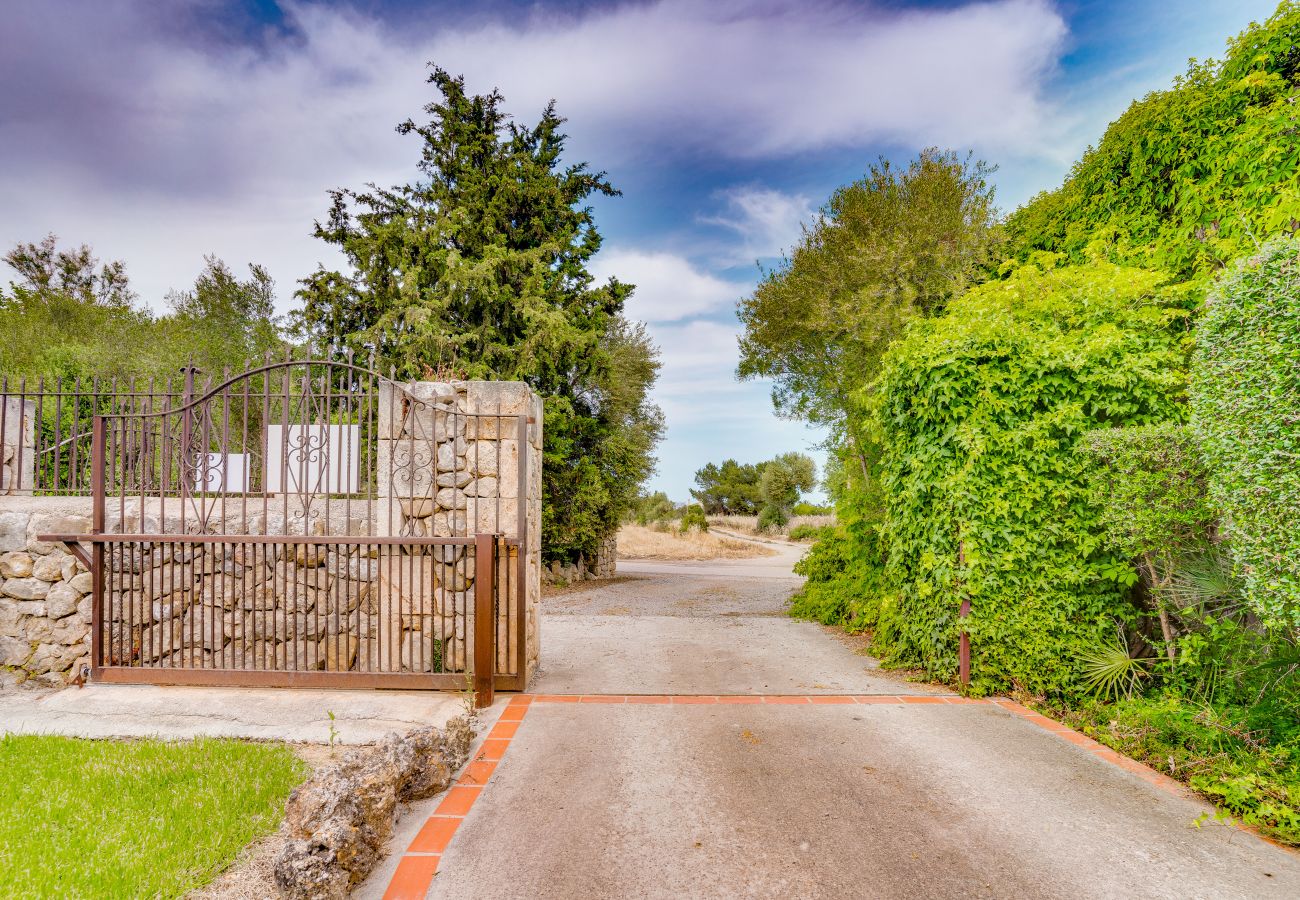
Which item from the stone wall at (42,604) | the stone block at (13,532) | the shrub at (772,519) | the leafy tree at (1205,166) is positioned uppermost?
the leafy tree at (1205,166)

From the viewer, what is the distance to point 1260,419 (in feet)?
9.48

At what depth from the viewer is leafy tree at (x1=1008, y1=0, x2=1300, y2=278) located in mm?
5078

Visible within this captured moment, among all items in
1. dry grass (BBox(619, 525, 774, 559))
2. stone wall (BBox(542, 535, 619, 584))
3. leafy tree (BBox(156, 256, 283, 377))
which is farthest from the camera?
dry grass (BBox(619, 525, 774, 559))

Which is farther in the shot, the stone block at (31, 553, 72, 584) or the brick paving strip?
the stone block at (31, 553, 72, 584)

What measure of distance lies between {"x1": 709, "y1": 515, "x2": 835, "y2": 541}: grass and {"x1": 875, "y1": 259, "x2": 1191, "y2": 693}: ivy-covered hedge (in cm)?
2123

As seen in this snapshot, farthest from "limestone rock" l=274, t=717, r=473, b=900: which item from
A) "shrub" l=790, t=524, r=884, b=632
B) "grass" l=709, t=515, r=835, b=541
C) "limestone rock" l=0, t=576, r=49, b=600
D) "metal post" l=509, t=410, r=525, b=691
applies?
"grass" l=709, t=515, r=835, b=541

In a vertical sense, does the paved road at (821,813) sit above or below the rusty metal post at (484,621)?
below

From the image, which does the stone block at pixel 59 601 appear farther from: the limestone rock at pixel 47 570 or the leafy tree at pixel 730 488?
the leafy tree at pixel 730 488

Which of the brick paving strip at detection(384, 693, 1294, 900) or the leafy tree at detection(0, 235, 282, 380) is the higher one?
the leafy tree at detection(0, 235, 282, 380)

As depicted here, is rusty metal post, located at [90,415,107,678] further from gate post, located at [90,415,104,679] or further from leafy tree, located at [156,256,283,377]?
leafy tree, located at [156,256,283,377]

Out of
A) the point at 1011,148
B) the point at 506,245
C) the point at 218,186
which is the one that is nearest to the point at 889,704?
the point at 1011,148

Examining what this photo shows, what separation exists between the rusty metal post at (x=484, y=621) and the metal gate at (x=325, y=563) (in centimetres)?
13

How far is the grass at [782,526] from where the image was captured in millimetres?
26739

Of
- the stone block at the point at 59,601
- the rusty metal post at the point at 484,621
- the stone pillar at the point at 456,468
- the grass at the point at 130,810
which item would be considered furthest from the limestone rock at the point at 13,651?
the rusty metal post at the point at 484,621
